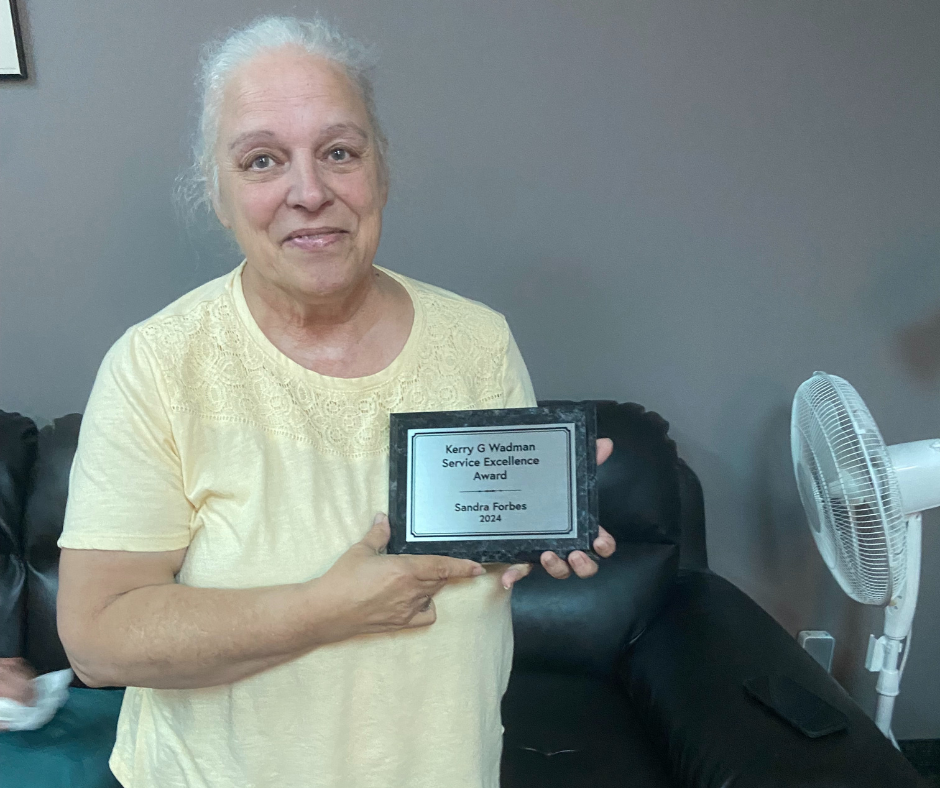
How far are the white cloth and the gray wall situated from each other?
77cm

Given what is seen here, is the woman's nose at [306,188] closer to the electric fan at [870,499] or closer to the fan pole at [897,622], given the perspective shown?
the electric fan at [870,499]

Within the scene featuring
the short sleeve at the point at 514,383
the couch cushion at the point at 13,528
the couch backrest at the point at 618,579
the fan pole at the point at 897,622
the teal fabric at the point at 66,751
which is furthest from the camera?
the couch backrest at the point at 618,579

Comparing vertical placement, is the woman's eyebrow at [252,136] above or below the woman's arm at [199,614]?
above

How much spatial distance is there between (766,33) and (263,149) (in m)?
1.46

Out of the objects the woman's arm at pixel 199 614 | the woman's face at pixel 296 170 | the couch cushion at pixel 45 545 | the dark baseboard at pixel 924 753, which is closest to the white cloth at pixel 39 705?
the couch cushion at pixel 45 545

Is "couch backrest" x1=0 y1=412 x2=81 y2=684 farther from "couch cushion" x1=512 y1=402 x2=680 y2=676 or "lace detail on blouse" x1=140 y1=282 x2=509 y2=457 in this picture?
"couch cushion" x1=512 y1=402 x2=680 y2=676

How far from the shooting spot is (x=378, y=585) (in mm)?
859

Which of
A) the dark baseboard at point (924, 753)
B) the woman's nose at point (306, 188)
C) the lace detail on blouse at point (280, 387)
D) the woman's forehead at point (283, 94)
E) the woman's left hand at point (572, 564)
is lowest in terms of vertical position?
the dark baseboard at point (924, 753)

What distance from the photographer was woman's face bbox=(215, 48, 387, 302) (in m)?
0.95

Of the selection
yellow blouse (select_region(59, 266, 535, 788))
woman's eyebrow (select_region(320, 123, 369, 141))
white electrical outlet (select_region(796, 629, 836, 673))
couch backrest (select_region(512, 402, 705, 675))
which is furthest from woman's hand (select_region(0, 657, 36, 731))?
white electrical outlet (select_region(796, 629, 836, 673))

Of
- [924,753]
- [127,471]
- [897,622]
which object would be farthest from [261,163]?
[924,753]

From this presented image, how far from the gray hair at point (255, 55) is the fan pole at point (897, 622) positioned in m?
1.21

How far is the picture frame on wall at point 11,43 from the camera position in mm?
1710

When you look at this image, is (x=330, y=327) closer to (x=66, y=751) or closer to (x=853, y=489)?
(x=66, y=751)
